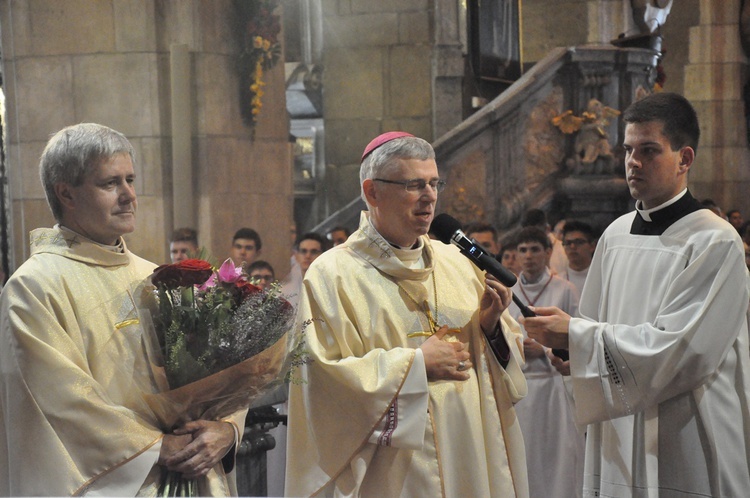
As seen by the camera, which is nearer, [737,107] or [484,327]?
[484,327]

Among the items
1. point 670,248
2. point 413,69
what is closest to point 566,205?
point 413,69

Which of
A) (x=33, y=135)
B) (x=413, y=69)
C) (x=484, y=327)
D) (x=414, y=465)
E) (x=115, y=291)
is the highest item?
(x=413, y=69)

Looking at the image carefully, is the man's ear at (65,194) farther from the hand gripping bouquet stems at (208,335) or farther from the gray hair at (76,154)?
the hand gripping bouquet stems at (208,335)

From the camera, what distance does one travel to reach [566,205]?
11758 mm

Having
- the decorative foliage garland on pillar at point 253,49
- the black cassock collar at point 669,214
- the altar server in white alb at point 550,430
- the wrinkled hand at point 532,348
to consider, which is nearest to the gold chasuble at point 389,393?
the black cassock collar at point 669,214

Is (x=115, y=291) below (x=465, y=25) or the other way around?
below

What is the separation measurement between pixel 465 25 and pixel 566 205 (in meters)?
3.64

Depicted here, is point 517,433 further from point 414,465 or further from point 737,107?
point 737,107

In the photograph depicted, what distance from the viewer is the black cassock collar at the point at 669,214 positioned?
328 centimetres

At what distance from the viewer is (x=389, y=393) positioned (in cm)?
308

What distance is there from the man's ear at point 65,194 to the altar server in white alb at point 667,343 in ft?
4.99

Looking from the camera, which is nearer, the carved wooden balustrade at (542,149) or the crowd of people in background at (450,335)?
the crowd of people in background at (450,335)

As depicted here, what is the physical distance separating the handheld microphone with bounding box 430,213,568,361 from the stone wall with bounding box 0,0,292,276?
5.65 m

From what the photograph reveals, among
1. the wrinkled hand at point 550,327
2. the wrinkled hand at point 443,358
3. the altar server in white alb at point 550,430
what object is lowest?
the altar server in white alb at point 550,430
